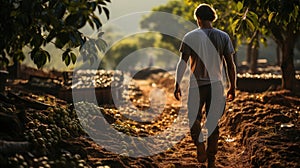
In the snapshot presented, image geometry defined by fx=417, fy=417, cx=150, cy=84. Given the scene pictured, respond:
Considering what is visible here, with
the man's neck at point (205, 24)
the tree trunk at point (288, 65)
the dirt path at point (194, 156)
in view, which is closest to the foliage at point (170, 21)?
the tree trunk at point (288, 65)

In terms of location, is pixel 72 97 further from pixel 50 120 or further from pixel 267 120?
pixel 267 120

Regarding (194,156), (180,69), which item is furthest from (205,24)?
(194,156)

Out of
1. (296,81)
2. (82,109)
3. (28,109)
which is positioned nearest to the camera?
(28,109)

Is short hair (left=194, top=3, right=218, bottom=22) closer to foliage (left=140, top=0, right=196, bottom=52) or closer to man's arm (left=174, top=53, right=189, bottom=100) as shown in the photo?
man's arm (left=174, top=53, right=189, bottom=100)

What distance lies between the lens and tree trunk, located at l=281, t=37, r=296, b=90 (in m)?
10.2

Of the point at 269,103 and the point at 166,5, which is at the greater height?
the point at 166,5

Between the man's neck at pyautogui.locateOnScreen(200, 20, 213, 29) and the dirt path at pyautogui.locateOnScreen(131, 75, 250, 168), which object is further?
the dirt path at pyautogui.locateOnScreen(131, 75, 250, 168)

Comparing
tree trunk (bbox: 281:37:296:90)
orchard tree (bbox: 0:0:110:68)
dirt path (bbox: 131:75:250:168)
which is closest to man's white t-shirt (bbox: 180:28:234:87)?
dirt path (bbox: 131:75:250:168)

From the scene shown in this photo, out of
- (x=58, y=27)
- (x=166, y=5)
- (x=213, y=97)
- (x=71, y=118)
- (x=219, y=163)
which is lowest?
(x=219, y=163)

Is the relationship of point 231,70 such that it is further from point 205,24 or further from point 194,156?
point 194,156

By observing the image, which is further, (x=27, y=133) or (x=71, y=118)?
(x=71, y=118)

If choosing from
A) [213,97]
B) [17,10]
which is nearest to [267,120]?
[213,97]

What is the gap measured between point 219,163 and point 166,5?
29029mm

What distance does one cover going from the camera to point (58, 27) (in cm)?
387
